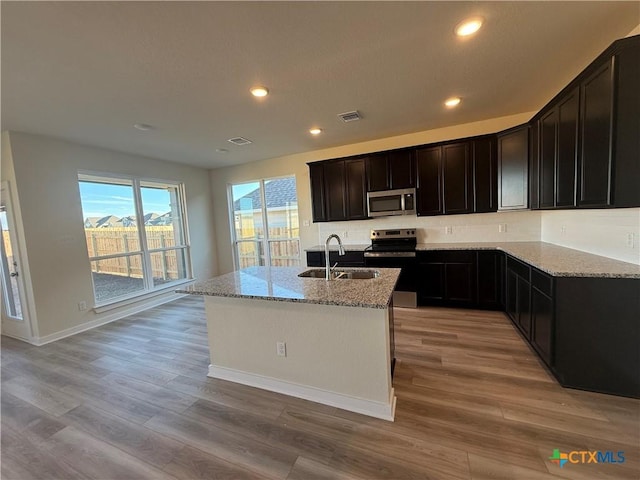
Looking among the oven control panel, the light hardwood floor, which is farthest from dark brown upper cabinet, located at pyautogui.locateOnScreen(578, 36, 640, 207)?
the oven control panel

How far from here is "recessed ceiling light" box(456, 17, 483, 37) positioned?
1.79 metres

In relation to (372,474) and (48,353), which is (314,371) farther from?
(48,353)

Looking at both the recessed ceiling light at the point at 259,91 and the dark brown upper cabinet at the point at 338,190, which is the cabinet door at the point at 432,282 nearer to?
the dark brown upper cabinet at the point at 338,190

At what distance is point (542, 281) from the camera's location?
231 centimetres

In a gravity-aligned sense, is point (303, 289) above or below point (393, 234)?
below

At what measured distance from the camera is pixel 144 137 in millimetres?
3758

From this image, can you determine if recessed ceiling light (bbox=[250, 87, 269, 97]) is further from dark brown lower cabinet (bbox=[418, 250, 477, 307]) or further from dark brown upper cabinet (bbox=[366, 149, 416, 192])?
dark brown lower cabinet (bbox=[418, 250, 477, 307])

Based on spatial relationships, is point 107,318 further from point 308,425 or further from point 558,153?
point 558,153

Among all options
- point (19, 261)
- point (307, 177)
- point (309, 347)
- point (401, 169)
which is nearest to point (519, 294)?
point (401, 169)

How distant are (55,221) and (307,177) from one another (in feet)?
12.5

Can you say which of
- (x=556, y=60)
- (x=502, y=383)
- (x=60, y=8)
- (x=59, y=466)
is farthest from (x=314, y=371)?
(x=556, y=60)

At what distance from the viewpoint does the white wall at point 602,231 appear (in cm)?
214

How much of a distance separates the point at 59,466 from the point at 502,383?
317cm

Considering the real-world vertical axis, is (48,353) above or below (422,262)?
below
